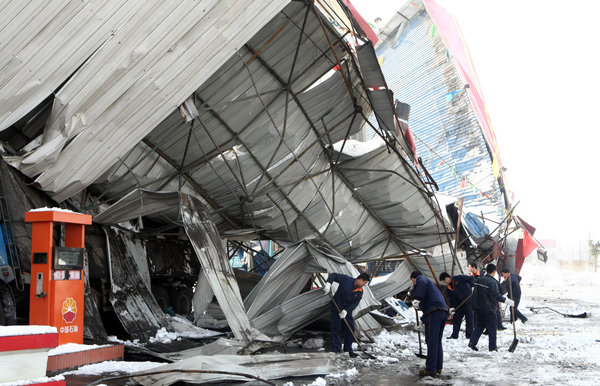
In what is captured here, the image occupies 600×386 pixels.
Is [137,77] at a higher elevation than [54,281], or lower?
higher

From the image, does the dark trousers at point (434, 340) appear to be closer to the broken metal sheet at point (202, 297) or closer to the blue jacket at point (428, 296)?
the blue jacket at point (428, 296)

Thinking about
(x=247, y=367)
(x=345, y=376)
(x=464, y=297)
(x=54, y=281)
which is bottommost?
(x=345, y=376)

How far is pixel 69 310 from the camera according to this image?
269 inches

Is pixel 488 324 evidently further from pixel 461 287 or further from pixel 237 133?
pixel 237 133

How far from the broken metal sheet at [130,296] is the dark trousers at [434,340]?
4.71 meters

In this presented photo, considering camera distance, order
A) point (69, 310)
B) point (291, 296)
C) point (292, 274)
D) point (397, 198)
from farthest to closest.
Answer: point (397, 198), point (291, 296), point (292, 274), point (69, 310)

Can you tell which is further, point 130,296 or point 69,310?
point 130,296

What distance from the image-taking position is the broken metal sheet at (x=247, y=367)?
5984mm

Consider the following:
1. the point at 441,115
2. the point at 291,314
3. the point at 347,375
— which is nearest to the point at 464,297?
the point at 291,314

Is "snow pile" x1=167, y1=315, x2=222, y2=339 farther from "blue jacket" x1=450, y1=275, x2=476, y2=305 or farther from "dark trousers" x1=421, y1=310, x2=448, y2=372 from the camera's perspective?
"blue jacket" x1=450, y1=275, x2=476, y2=305

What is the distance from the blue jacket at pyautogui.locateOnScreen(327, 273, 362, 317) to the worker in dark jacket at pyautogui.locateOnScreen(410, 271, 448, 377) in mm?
1592

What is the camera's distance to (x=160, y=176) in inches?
422

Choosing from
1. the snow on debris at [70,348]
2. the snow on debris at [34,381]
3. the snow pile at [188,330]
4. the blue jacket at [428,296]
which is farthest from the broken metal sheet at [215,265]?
the snow on debris at [34,381]

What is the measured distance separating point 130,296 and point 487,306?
6.66 meters
